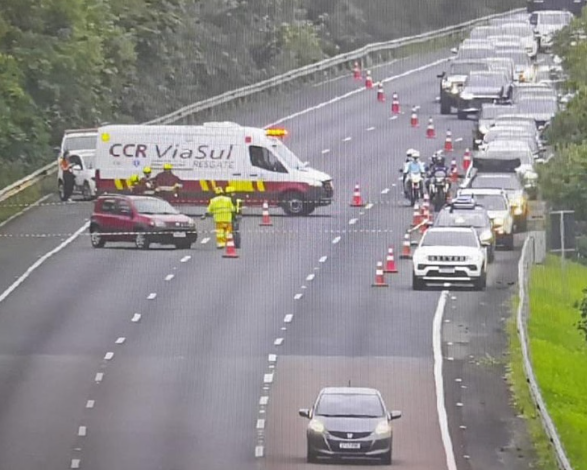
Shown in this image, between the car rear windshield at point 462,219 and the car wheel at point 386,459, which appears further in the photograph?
the car rear windshield at point 462,219

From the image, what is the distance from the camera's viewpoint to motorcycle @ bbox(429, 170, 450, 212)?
187ft

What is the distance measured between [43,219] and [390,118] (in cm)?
1997

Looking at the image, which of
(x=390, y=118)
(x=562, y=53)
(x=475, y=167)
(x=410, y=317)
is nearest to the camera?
(x=410, y=317)

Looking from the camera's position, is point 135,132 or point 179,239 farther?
point 135,132

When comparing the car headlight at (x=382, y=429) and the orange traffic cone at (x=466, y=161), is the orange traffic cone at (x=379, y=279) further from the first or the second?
the car headlight at (x=382, y=429)

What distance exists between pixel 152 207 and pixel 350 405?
1890 centimetres

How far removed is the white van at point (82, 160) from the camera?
5822 centimetres

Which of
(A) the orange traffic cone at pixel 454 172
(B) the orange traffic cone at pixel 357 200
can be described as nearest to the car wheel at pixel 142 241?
(B) the orange traffic cone at pixel 357 200

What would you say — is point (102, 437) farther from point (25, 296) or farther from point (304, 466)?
point (25, 296)

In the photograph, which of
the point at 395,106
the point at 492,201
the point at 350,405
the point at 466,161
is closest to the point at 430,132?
the point at 395,106

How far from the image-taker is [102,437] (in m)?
34.7

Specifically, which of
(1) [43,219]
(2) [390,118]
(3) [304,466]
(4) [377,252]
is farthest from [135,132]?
(3) [304,466]

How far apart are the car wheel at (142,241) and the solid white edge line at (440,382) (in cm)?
741

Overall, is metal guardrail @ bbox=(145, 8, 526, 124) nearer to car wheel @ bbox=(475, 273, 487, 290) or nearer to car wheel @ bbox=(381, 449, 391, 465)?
car wheel @ bbox=(475, 273, 487, 290)
